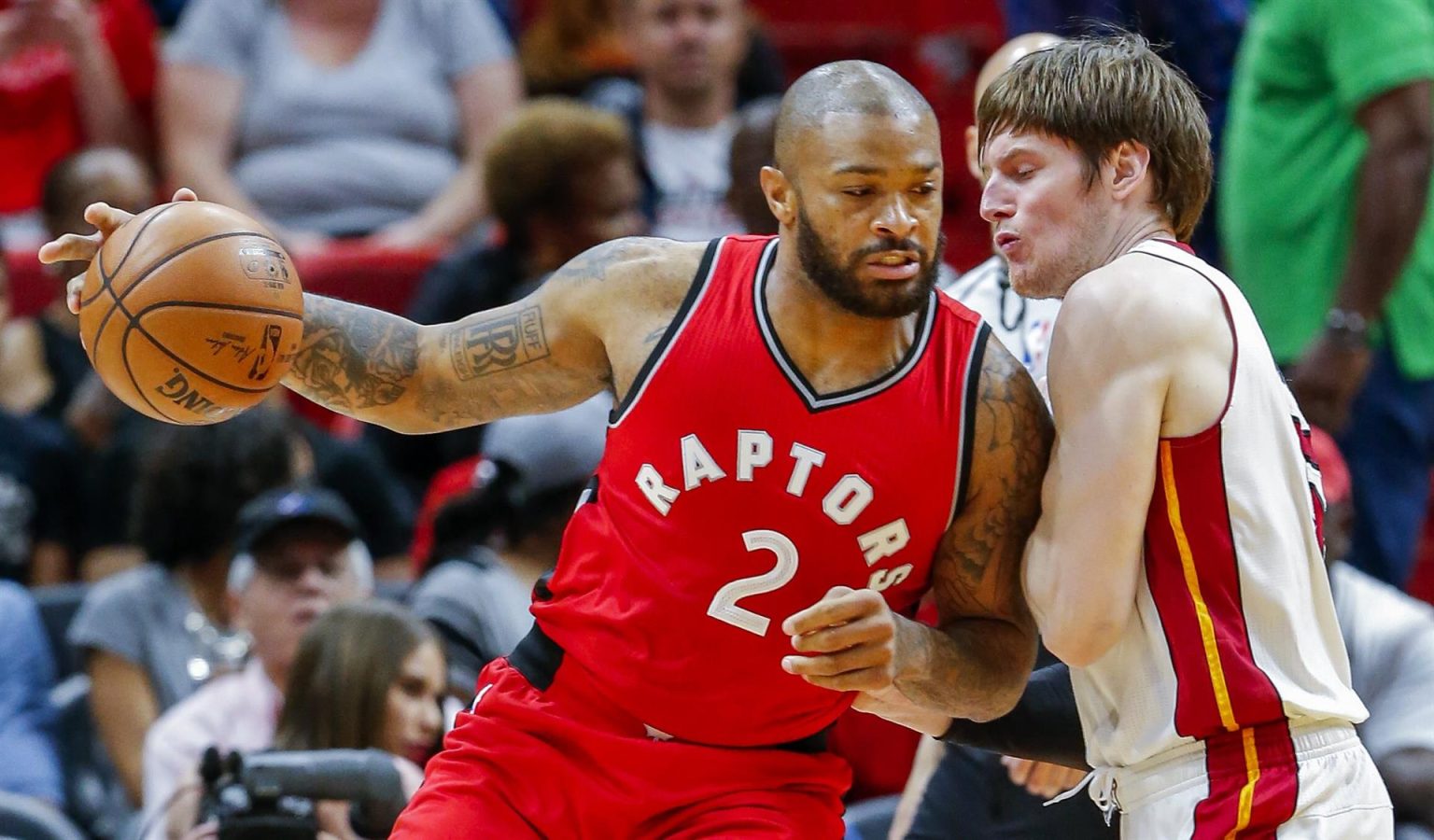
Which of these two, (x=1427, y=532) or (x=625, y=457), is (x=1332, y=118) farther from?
(x=625, y=457)

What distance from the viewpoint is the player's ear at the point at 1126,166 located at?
369 cm

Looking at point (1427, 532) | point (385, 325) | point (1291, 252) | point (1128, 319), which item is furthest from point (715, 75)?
point (1128, 319)

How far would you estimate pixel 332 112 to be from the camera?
858 cm

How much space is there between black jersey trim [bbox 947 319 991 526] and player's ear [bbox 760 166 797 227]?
429 mm

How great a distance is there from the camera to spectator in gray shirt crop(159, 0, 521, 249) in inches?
336

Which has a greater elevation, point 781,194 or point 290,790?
point 781,194

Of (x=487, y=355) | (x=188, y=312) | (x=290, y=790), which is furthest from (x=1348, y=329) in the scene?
(x=188, y=312)

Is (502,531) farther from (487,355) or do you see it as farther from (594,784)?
(594,784)

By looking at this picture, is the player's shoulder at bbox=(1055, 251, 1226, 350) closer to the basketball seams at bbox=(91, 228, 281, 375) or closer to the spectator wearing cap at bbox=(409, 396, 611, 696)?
the basketball seams at bbox=(91, 228, 281, 375)

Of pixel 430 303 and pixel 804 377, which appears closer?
pixel 804 377

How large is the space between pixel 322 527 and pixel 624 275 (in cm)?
263

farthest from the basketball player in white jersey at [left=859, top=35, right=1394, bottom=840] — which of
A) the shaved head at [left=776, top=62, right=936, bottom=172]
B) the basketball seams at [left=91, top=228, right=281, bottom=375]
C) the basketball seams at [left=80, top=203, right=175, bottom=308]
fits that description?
the basketball seams at [left=80, top=203, right=175, bottom=308]

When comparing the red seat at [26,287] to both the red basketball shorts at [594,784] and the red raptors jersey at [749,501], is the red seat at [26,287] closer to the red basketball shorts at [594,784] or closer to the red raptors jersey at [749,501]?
the red basketball shorts at [594,784]

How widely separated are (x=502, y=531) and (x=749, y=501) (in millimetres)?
2725
